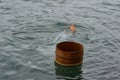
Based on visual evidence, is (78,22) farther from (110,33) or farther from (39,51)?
(39,51)

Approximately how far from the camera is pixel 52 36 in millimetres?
10234

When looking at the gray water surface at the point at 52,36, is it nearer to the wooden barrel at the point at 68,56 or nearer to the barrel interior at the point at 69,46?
the wooden barrel at the point at 68,56

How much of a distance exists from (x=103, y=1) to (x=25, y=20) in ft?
17.0

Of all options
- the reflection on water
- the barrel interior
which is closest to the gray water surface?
the reflection on water

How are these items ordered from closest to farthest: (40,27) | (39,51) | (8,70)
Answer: (8,70), (39,51), (40,27)

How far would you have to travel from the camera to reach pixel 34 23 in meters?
11.3

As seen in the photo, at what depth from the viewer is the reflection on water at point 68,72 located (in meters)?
7.80

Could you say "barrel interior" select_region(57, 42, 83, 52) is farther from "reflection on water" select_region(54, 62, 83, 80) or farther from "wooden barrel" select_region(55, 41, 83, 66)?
"reflection on water" select_region(54, 62, 83, 80)

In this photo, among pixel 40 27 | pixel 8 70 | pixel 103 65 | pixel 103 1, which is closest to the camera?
pixel 8 70

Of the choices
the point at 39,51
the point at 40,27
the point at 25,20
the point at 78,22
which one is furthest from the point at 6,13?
the point at 39,51

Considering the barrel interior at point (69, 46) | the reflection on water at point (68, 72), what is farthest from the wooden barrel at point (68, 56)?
the reflection on water at point (68, 72)

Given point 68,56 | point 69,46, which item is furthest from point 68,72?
point 69,46

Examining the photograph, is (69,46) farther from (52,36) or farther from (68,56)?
(52,36)

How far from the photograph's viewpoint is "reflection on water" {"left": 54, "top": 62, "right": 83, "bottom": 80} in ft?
25.6
